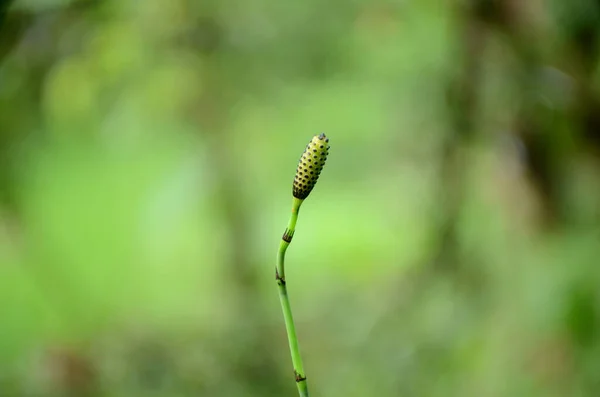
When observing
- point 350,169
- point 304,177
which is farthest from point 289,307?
point 350,169

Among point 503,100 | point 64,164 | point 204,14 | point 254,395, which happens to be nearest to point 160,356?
point 254,395

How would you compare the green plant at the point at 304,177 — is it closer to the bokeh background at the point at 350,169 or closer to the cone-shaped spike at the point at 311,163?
the cone-shaped spike at the point at 311,163

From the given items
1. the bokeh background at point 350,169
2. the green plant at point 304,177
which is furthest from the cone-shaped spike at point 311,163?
the bokeh background at point 350,169

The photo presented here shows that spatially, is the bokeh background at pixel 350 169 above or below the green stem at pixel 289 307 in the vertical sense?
above

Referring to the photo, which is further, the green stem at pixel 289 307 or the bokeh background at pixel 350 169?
the bokeh background at pixel 350 169

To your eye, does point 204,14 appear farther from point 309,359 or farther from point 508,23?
point 309,359

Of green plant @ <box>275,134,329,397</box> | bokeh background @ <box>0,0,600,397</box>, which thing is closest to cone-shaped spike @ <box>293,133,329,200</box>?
green plant @ <box>275,134,329,397</box>
